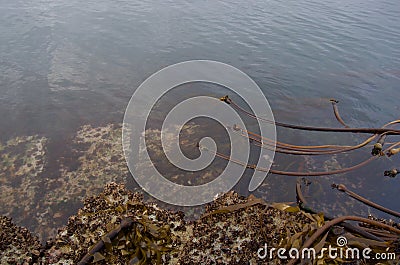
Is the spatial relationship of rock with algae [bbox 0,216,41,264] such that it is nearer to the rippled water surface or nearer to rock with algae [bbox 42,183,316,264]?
rock with algae [bbox 42,183,316,264]

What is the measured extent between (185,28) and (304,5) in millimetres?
5778

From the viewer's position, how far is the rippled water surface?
3.52 m

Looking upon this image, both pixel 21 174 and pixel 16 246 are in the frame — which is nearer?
pixel 16 246

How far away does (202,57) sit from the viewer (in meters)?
5.97

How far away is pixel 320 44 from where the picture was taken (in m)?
7.26

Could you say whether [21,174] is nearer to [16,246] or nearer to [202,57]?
[16,246]

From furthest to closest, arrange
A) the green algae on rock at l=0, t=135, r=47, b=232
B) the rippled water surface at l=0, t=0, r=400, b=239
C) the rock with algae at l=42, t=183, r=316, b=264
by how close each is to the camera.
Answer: the rippled water surface at l=0, t=0, r=400, b=239 → the green algae on rock at l=0, t=135, r=47, b=232 → the rock with algae at l=42, t=183, r=316, b=264

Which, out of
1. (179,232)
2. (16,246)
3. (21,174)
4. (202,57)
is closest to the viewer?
(16,246)

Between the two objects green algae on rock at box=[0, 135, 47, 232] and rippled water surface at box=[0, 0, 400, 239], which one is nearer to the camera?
green algae on rock at box=[0, 135, 47, 232]

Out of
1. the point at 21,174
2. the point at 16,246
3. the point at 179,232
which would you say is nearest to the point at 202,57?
the point at 21,174

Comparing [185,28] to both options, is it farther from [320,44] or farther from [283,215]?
[283,215]

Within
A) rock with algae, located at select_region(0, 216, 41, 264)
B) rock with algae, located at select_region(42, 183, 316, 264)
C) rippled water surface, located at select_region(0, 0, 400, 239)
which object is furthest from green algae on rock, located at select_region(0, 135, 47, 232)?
rock with algae, located at select_region(42, 183, 316, 264)

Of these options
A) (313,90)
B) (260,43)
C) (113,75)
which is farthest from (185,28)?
(313,90)

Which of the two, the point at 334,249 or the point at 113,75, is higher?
the point at 334,249
